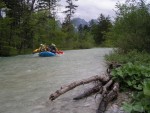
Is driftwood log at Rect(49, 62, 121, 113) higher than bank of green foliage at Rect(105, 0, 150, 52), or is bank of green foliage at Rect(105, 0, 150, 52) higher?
bank of green foliage at Rect(105, 0, 150, 52)

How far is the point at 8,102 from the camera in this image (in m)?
6.78

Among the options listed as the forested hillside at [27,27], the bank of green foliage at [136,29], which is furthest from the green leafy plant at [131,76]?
the forested hillside at [27,27]

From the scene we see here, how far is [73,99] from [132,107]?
7.22 feet

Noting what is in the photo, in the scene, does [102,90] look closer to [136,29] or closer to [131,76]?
[131,76]

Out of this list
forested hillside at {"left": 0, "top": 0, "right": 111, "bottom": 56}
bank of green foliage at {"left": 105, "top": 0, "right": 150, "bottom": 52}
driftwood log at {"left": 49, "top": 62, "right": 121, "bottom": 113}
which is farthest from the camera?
forested hillside at {"left": 0, "top": 0, "right": 111, "bottom": 56}

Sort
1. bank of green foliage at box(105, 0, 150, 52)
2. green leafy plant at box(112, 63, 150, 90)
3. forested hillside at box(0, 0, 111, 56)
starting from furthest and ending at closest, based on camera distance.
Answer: forested hillside at box(0, 0, 111, 56)
bank of green foliage at box(105, 0, 150, 52)
green leafy plant at box(112, 63, 150, 90)

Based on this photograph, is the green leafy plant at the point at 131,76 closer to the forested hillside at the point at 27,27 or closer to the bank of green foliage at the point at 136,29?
the bank of green foliage at the point at 136,29

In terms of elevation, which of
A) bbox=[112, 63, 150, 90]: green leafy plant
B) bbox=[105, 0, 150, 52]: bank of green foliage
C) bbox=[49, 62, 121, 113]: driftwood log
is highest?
bbox=[105, 0, 150, 52]: bank of green foliage

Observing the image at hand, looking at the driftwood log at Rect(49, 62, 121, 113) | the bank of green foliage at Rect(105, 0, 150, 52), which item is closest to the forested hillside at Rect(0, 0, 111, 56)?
A: the bank of green foliage at Rect(105, 0, 150, 52)

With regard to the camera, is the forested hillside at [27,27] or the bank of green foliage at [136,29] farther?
the forested hillside at [27,27]

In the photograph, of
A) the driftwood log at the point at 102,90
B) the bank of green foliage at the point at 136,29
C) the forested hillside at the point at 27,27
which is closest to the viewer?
the driftwood log at the point at 102,90

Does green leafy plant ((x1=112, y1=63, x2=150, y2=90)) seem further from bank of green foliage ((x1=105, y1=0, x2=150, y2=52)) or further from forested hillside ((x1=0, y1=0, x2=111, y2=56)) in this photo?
forested hillside ((x1=0, y1=0, x2=111, y2=56))

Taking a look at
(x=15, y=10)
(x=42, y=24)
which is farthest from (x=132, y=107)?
(x=42, y=24)

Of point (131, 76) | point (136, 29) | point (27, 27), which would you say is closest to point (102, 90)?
point (131, 76)
